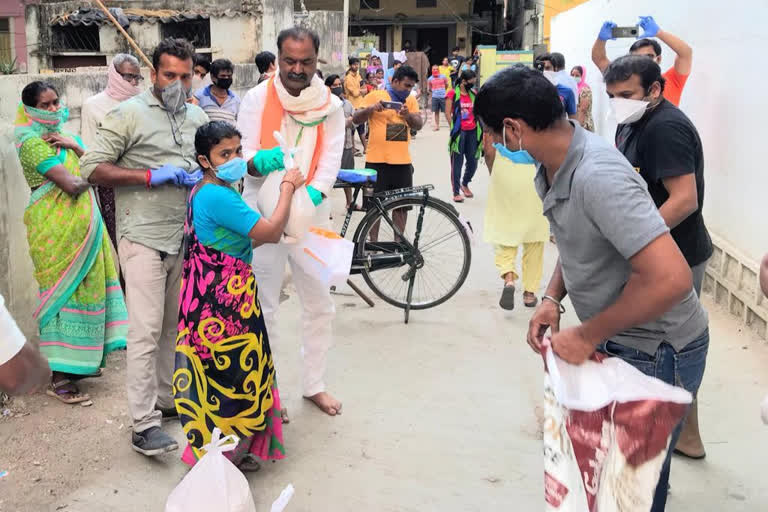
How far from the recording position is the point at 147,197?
3.66m

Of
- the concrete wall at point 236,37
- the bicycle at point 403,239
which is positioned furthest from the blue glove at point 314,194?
the concrete wall at point 236,37

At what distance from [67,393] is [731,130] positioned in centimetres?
488

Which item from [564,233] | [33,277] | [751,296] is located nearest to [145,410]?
[33,277]

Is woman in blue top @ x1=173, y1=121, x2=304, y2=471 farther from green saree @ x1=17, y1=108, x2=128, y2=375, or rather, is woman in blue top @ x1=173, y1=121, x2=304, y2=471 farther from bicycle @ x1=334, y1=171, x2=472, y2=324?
bicycle @ x1=334, y1=171, x2=472, y2=324

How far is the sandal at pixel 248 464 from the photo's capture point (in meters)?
3.56

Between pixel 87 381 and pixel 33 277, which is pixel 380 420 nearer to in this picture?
pixel 87 381

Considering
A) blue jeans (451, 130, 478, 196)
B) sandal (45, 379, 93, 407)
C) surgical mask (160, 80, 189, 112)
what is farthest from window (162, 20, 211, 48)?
surgical mask (160, 80, 189, 112)

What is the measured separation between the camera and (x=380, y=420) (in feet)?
13.6

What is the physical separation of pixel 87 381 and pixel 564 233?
337 cm

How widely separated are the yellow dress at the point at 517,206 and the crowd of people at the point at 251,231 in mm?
1373

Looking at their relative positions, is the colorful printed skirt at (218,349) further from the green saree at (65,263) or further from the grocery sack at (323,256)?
the green saree at (65,263)

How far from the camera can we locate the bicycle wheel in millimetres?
5719

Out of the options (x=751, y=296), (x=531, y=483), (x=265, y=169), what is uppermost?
(x=265, y=169)

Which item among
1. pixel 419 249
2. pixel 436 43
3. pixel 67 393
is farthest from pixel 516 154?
pixel 436 43
